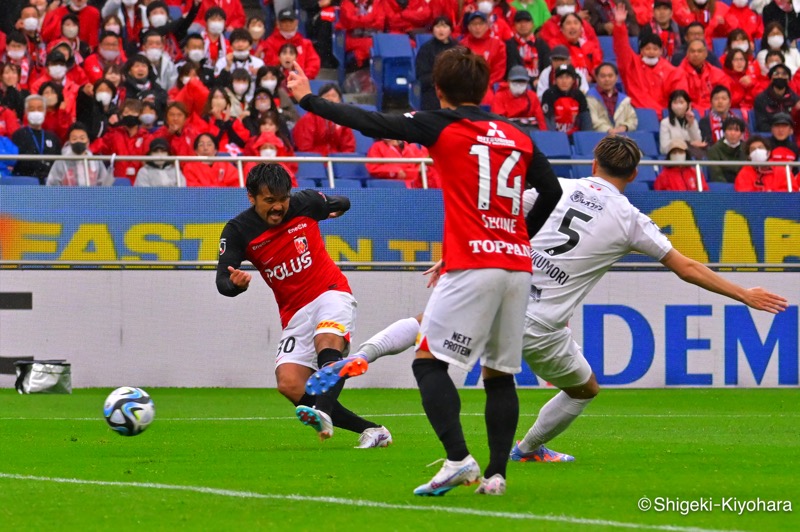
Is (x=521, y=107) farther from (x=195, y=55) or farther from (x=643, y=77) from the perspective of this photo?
(x=195, y=55)

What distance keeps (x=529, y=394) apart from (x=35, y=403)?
214 inches

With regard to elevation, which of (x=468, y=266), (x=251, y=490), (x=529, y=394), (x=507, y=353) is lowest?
(x=529, y=394)

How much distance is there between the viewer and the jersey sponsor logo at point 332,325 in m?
9.63

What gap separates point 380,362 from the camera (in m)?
16.8

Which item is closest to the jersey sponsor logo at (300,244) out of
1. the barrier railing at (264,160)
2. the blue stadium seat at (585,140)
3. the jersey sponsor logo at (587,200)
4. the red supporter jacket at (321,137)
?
the jersey sponsor logo at (587,200)

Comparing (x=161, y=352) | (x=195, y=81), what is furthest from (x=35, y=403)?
(x=195, y=81)

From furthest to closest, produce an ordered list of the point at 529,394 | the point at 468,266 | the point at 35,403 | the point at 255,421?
the point at 529,394 < the point at 35,403 < the point at 255,421 < the point at 468,266

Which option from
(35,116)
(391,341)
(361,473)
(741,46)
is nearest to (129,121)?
(35,116)

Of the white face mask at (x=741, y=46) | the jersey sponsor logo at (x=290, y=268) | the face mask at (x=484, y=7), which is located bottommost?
the jersey sponsor logo at (x=290, y=268)

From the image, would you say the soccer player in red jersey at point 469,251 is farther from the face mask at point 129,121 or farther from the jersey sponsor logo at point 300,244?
the face mask at point 129,121

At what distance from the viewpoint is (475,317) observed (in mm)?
6293

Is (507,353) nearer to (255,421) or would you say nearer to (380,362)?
(255,421)

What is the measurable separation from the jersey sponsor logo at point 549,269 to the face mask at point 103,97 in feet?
36.5

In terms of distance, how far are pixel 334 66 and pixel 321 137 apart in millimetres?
2915
